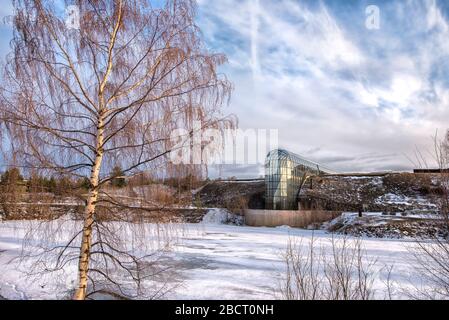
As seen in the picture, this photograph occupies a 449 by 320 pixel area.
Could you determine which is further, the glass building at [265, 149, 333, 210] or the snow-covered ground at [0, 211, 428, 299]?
the glass building at [265, 149, 333, 210]

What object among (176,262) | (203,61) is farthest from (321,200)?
(203,61)

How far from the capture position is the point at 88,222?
181 inches

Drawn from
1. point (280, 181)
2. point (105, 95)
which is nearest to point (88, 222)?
point (105, 95)

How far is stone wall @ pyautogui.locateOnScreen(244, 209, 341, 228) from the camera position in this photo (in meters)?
Result: 27.4

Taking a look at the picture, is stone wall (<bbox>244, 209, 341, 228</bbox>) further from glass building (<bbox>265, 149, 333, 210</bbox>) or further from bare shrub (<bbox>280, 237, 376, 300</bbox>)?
bare shrub (<bbox>280, 237, 376, 300</bbox>)

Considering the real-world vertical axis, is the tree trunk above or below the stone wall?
above

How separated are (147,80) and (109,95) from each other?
0.63 metres

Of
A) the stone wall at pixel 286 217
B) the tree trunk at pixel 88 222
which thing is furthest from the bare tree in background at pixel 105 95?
the stone wall at pixel 286 217

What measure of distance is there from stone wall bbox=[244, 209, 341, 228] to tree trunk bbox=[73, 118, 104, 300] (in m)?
24.7

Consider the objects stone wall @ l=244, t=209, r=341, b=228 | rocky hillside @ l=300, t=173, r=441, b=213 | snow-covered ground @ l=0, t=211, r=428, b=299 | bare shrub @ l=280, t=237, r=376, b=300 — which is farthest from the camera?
rocky hillside @ l=300, t=173, r=441, b=213

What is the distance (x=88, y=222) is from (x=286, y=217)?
84.9 ft

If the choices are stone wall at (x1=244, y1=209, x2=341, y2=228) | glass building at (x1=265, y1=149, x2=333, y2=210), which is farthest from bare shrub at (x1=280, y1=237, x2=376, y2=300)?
glass building at (x1=265, y1=149, x2=333, y2=210)

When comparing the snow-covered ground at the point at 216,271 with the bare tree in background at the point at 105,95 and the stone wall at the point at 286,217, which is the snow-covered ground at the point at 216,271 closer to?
the bare tree in background at the point at 105,95

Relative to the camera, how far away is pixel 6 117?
14.4 ft
